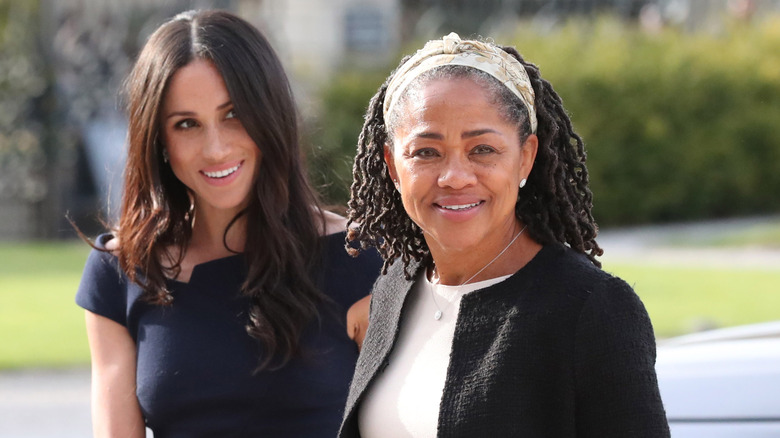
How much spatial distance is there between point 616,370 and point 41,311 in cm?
1064

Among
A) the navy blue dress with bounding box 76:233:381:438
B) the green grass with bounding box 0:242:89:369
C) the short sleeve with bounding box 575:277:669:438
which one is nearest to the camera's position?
the short sleeve with bounding box 575:277:669:438

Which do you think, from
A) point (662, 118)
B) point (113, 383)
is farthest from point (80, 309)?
point (662, 118)

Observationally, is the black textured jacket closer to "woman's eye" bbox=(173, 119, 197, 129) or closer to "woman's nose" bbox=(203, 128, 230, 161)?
"woman's nose" bbox=(203, 128, 230, 161)

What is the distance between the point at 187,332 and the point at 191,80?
0.67 metres

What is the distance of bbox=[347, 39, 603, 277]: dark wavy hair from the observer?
6.23ft

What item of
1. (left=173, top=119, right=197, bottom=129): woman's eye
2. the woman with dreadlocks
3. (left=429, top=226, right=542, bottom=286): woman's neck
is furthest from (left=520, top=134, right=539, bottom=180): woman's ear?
(left=173, top=119, right=197, bottom=129): woman's eye

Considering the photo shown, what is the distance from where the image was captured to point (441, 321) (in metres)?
1.98

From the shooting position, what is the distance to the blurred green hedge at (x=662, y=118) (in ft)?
61.2

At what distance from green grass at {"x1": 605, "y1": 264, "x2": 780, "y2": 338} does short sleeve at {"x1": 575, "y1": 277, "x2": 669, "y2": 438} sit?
7.18 m

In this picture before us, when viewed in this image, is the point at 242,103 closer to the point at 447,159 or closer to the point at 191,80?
the point at 191,80

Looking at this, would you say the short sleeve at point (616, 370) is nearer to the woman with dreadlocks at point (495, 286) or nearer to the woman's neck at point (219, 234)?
the woman with dreadlocks at point (495, 286)

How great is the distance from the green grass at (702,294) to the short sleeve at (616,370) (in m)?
7.18

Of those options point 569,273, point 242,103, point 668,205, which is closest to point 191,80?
point 242,103

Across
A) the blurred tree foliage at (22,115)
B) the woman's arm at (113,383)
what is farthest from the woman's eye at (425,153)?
the blurred tree foliage at (22,115)
